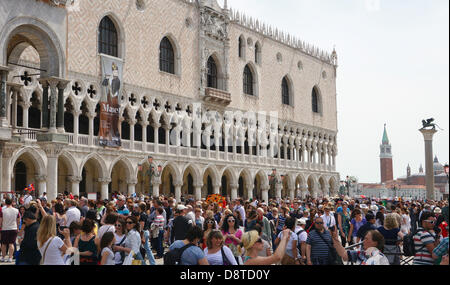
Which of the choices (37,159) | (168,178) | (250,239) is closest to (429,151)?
(37,159)

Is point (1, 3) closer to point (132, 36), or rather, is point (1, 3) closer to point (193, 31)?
point (132, 36)

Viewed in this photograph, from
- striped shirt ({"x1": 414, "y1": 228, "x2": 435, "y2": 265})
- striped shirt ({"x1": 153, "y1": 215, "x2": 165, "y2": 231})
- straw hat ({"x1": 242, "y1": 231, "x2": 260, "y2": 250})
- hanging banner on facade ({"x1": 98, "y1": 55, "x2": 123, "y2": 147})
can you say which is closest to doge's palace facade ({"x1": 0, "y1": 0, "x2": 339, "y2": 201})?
hanging banner on facade ({"x1": 98, "y1": 55, "x2": 123, "y2": 147})

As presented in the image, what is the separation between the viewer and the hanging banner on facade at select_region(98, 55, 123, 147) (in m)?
26.6

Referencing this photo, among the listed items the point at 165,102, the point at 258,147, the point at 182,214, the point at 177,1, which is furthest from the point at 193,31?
the point at 182,214

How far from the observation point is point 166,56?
3162 centimetres

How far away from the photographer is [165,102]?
3084 centimetres

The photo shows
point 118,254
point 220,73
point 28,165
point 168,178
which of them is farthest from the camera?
point 220,73

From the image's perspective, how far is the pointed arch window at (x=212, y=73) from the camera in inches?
1390

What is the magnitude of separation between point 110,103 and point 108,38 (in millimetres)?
3370

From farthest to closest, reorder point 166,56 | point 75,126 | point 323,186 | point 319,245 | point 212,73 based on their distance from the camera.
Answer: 1. point 323,186
2. point 212,73
3. point 166,56
4. point 75,126
5. point 319,245

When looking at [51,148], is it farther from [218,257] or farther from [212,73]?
[212,73]

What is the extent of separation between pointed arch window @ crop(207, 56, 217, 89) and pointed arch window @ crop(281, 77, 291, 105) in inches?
325

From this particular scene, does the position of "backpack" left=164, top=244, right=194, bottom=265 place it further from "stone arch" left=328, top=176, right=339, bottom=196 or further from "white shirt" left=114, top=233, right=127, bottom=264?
"stone arch" left=328, top=176, right=339, bottom=196
